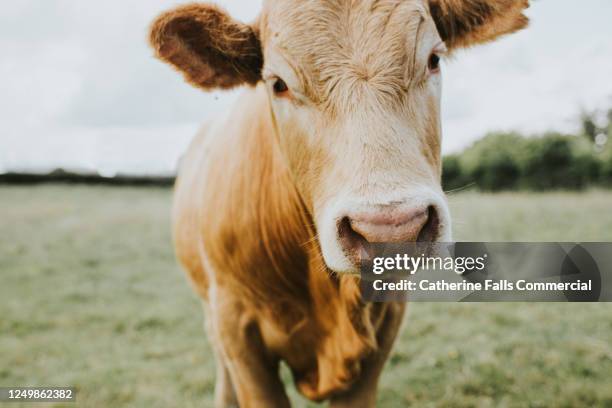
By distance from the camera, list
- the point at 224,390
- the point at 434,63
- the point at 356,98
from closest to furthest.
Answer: the point at 356,98 → the point at 434,63 → the point at 224,390

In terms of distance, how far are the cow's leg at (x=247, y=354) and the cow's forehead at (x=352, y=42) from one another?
Answer: 1379 millimetres

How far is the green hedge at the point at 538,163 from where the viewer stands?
18.3 m

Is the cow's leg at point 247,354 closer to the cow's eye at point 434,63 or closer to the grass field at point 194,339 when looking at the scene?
the grass field at point 194,339

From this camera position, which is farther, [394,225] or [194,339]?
[194,339]

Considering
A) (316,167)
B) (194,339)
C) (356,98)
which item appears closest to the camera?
(356,98)

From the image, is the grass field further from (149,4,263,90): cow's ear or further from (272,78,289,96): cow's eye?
(149,4,263,90): cow's ear

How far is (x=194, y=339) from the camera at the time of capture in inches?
215

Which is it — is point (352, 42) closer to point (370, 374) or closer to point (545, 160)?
point (370, 374)

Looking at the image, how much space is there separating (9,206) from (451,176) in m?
17.4

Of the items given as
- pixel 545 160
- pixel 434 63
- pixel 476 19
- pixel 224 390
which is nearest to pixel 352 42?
pixel 434 63

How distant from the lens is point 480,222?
31.6 feet

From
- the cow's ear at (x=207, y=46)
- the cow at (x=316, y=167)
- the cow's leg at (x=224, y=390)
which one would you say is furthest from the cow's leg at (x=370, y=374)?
the cow's ear at (x=207, y=46)

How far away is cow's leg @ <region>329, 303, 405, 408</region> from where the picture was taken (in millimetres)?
2859

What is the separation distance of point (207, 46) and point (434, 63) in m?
1.04
